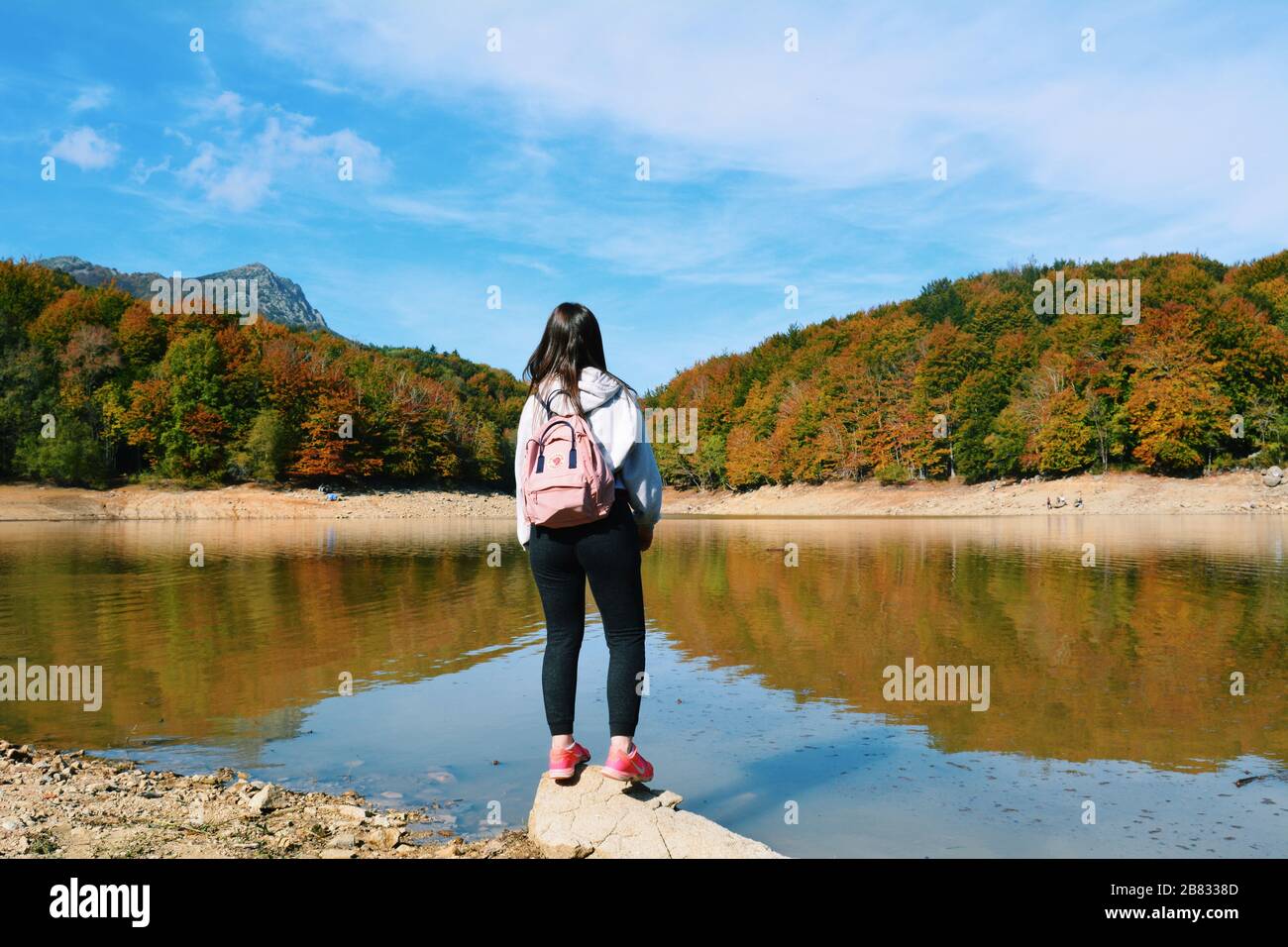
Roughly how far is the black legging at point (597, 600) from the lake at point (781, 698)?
106 cm

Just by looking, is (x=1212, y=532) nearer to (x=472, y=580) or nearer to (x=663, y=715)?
(x=472, y=580)

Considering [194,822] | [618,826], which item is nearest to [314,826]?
[194,822]

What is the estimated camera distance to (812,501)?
69688 mm

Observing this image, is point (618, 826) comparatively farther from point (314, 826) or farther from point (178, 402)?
point (178, 402)

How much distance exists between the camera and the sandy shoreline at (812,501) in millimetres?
47219

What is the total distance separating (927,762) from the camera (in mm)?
5781

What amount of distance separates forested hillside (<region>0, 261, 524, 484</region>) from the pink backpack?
61.2m

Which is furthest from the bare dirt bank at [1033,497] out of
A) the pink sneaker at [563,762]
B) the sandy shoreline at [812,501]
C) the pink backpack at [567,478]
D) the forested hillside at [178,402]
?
the pink backpack at [567,478]

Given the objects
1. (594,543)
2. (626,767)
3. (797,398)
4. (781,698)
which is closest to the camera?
(594,543)

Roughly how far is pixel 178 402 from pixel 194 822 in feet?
223

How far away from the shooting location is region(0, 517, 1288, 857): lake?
16.1 ft

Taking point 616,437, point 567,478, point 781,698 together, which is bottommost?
point 781,698

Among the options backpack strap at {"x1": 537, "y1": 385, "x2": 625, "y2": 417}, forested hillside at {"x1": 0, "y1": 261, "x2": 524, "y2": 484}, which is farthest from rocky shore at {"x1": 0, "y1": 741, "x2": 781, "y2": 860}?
forested hillside at {"x1": 0, "y1": 261, "x2": 524, "y2": 484}

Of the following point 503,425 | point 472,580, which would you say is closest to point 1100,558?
point 472,580
